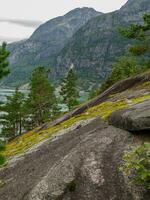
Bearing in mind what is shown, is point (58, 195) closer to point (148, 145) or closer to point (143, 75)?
point (148, 145)

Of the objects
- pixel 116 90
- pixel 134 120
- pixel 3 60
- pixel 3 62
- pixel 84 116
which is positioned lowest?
pixel 84 116

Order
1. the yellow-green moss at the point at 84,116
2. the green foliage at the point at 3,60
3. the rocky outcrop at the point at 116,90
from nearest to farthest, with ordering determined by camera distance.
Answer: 1. the green foliage at the point at 3,60
2. the yellow-green moss at the point at 84,116
3. the rocky outcrop at the point at 116,90

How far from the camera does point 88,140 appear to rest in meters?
20.8

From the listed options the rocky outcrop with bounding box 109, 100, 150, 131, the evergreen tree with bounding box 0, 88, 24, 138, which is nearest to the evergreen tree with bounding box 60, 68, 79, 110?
the evergreen tree with bounding box 0, 88, 24, 138

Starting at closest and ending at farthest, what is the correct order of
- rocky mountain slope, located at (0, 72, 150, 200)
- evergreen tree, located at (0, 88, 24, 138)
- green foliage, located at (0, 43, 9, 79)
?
rocky mountain slope, located at (0, 72, 150, 200) → green foliage, located at (0, 43, 9, 79) → evergreen tree, located at (0, 88, 24, 138)

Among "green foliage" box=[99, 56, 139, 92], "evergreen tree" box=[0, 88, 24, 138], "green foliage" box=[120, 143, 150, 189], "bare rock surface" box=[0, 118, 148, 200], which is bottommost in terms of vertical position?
"evergreen tree" box=[0, 88, 24, 138]

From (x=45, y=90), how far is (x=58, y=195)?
71861 mm

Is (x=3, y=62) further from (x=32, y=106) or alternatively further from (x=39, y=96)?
(x=32, y=106)

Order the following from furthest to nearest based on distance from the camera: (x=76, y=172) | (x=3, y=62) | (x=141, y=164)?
1. (x=3, y=62)
2. (x=76, y=172)
3. (x=141, y=164)

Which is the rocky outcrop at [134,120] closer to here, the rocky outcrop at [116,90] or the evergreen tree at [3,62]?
the evergreen tree at [3,62]

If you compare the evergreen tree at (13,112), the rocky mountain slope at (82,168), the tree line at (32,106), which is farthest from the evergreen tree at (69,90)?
the rocky mountain slope at (82,168)

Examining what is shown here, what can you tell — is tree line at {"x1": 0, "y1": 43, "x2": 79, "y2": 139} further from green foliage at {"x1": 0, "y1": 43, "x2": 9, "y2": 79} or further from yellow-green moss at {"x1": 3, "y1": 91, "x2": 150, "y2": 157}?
green foliage at {"x1": 0, "y1": 43, "x2": 9, "y2": 79}

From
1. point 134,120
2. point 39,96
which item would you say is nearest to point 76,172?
point 134,120

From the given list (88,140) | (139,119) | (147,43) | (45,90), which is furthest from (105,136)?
(45,90)
